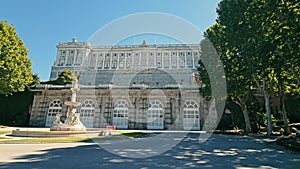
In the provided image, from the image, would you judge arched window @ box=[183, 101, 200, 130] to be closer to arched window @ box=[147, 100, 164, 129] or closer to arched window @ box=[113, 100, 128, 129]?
arched window @ box=[147, 100, 164, 129]

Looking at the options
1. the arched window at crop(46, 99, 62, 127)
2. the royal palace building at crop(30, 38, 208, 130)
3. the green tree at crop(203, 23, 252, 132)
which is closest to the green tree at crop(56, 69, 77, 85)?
the royal palace building at crop(30, 38, 208, 130)

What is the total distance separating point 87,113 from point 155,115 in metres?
12.4

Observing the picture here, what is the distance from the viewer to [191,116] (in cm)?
3184

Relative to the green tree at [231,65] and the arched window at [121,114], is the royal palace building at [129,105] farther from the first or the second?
the green tree at [231,65]

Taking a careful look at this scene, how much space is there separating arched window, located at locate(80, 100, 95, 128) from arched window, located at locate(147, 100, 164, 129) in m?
10.3

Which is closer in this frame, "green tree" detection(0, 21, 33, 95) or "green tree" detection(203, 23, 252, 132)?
"green tree" detection(203, 23, 252, 132)

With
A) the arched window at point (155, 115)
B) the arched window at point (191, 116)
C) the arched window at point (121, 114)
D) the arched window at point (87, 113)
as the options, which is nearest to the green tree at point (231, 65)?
the arched window at point (191, 116)

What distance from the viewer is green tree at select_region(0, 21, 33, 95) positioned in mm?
23203

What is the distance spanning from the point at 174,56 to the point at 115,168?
79.1 meters

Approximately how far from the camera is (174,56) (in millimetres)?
82250

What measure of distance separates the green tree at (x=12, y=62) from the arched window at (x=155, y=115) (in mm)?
20099

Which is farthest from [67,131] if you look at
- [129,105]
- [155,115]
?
[155,115]

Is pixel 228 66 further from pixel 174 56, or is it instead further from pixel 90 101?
pixel 174 56

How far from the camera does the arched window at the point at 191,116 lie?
103 feet
